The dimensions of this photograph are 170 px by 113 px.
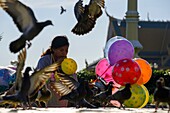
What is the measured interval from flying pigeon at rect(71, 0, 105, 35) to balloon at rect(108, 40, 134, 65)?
68.0 inches

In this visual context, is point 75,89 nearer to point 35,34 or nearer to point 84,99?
point 84,99

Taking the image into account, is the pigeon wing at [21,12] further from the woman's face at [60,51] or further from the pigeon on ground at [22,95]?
the woman's face at [60,51]

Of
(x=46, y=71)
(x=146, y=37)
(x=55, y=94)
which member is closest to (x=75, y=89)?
(x=46, y=71)

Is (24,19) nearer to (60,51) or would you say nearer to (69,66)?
(60,51)

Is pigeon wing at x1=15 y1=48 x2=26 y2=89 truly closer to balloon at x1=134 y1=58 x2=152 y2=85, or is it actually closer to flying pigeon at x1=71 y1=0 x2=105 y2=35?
flying pigeon at x1=71 y1=0 x2=105 y2=35

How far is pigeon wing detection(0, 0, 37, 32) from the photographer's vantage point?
464 centimetres

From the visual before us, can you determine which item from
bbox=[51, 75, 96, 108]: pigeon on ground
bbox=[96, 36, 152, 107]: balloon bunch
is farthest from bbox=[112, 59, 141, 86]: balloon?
bbox=[51, 75, 96, 108]: pigeon on ground

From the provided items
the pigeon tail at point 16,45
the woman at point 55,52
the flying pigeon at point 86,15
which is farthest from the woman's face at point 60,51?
the pigeon tail at point 16,45

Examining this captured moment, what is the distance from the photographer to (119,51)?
7.53m

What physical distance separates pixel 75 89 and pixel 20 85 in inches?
27.9

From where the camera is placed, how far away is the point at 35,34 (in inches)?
181

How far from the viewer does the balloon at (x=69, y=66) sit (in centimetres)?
607

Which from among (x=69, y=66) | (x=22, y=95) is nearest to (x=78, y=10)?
(x=69, y=66)

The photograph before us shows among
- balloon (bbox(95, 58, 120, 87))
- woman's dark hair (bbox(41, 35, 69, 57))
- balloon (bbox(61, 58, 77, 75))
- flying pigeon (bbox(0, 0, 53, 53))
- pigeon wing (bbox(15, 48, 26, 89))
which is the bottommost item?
balloon (bbox(95, 58, 120, 87))
